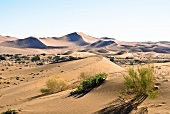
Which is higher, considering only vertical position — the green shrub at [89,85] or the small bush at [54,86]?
the green shrub at [89,85]

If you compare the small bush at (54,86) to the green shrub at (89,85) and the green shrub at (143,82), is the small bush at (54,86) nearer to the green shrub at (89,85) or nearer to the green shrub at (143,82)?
the green shrub at (89,85)

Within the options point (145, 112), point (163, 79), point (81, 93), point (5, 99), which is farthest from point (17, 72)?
point (145, 112)

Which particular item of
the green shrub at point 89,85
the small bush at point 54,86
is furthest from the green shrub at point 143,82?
the small bush at point 54,86

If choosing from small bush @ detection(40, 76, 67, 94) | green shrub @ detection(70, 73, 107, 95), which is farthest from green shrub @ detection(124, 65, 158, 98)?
small bush @ detection(40, 76, 67, 94)

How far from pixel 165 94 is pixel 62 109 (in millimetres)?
4746

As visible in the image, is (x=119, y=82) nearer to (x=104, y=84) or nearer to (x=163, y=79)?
(x=104, y=84)

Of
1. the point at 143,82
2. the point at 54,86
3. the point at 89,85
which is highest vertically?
the point at 143,82

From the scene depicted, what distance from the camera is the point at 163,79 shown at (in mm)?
16141

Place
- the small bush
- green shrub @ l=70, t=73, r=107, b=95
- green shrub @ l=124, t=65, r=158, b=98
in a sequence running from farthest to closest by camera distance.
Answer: the small bush
green shrub @ l=70, t=73, r=107, b=95
green shrub @ l=124, t=65, r=158, b=98

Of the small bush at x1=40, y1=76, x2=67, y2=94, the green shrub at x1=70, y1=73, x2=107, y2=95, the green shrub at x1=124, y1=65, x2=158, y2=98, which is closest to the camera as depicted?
the green shrub at x1=124, y1=65, x2=158, y2=98

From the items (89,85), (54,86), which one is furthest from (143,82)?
(54,86)

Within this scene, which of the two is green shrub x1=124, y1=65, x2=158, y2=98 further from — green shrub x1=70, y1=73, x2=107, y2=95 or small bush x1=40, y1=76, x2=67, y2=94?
small bush x1=40, y1=76, x2=67, y2=94

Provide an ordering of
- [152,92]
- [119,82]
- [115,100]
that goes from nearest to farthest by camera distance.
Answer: [152,92]
[115,100]
[119,82]

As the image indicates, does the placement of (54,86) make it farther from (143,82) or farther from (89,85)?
(143,82)
